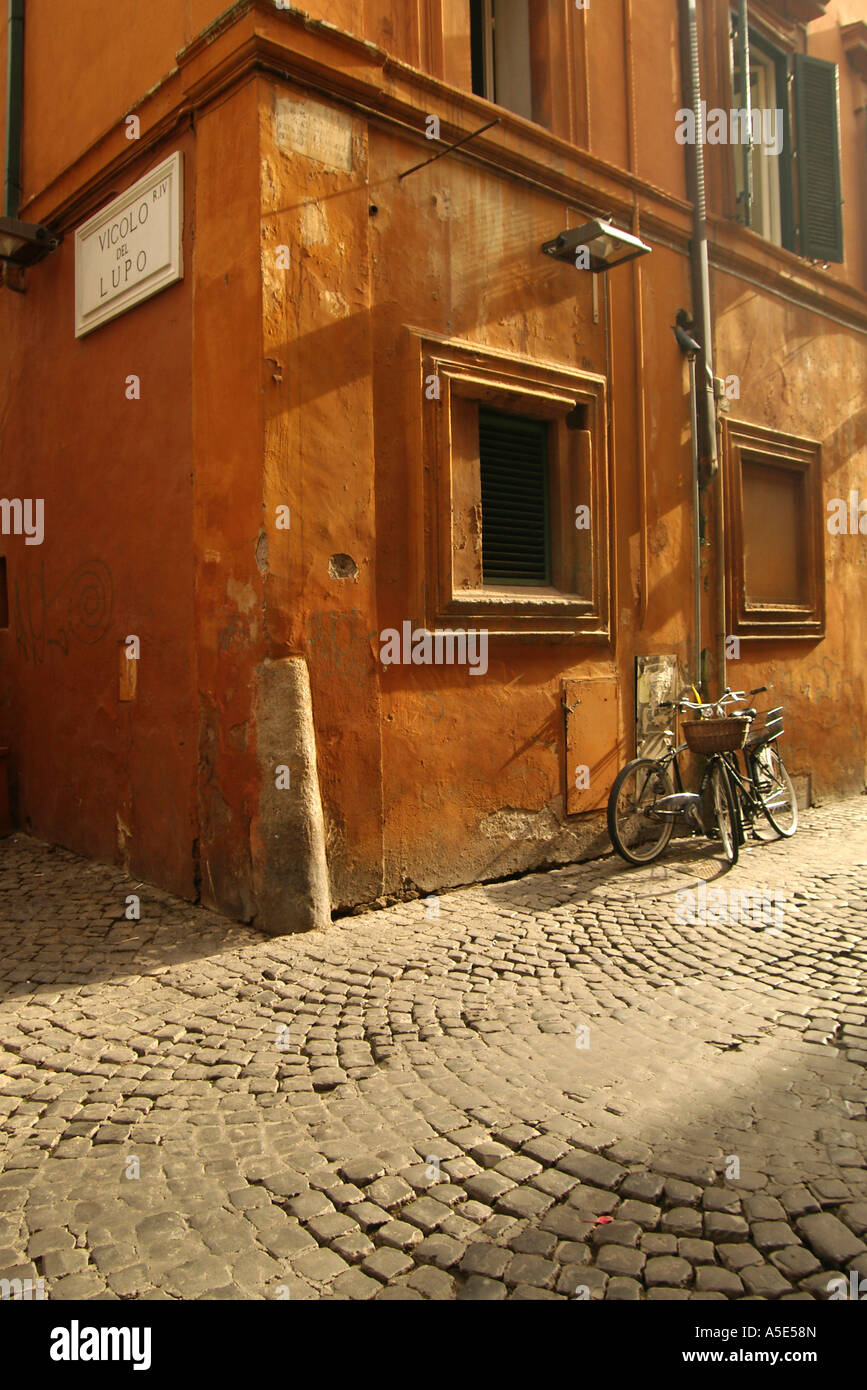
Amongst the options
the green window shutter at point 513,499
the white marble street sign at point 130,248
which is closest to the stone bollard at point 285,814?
the green window shutter at point 513,499

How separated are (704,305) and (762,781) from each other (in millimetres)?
4119

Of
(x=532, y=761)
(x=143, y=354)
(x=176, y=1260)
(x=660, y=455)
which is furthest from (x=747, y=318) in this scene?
(x=176, y=1260)

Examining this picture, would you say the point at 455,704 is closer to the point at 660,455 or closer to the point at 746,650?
the point at 660,455

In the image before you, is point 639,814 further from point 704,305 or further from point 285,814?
point 704,305

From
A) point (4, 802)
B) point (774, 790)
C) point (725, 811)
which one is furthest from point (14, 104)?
point (774, 790)

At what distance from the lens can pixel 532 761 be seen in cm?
691

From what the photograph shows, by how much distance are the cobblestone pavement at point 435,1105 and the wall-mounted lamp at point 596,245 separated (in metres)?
4.50

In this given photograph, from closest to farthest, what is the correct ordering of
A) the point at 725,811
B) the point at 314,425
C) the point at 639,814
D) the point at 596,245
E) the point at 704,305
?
1. the point at 314,425
2. the point at 596,245
3. the point at 639,814
4. the point at 725,811
5. the point at 704,305

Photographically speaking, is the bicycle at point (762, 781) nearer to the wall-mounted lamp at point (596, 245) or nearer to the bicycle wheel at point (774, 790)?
the bicycle wheel at point (774, 790)

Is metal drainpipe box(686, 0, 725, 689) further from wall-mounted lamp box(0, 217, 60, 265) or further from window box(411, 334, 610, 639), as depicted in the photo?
wall-mounted lamp box(0, 217, 60, 265)

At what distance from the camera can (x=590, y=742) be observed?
7363mm

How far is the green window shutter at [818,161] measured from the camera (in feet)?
34.4

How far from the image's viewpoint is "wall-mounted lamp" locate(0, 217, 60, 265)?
24.2ft

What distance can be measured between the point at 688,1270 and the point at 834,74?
39.9ft
